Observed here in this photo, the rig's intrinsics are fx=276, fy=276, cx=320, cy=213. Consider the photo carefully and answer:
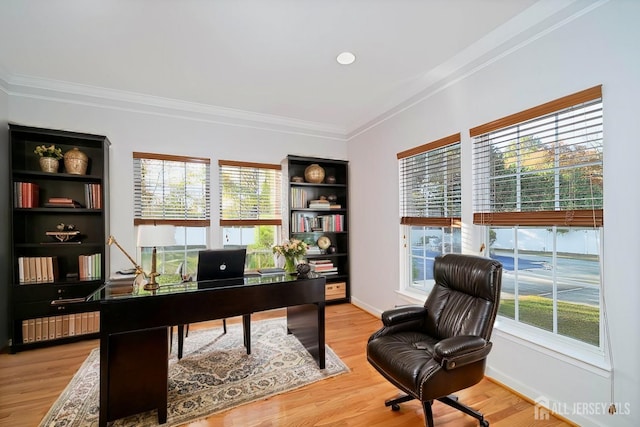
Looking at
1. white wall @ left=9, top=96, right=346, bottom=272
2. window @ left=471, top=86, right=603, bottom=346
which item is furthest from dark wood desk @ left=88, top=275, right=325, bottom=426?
window @ left=471, top=86, right=603, bottom=346

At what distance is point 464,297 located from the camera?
2039mm

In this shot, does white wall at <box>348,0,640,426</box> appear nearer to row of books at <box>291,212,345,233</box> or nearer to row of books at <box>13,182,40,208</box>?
row of books at <box>291,212,345,233</box>

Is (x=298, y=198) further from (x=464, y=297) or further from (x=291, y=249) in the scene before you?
(x=464, y=297)

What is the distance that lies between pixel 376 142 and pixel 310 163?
1095mm

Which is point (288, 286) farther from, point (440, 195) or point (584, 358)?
point (584, 358)

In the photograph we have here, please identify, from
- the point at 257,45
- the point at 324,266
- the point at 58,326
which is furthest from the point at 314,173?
the point at 58,326

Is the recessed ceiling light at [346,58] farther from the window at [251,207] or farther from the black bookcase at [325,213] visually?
the window at [251,207]

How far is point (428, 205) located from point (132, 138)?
3646 millimetres

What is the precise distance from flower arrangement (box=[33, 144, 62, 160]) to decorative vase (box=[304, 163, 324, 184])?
2886 mm

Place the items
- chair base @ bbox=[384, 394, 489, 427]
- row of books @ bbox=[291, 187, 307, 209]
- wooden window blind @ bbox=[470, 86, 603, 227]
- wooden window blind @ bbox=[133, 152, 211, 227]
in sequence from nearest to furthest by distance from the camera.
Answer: chair base @ bbox=[384, 394, 489, 427]
wooden window blind @ bbox=[470, 86, 603, 227]
wooden window blind @ bbox=[133, 152, 211, 227]
row of books @ bbox=[291, 187, 307, 209]

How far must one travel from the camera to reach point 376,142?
389cm

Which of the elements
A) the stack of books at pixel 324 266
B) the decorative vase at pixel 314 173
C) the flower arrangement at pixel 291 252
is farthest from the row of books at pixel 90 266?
the decorative vase at pixel 314 173

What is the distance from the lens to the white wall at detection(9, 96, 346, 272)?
10.2ft

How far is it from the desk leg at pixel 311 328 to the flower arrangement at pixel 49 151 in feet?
9.99
